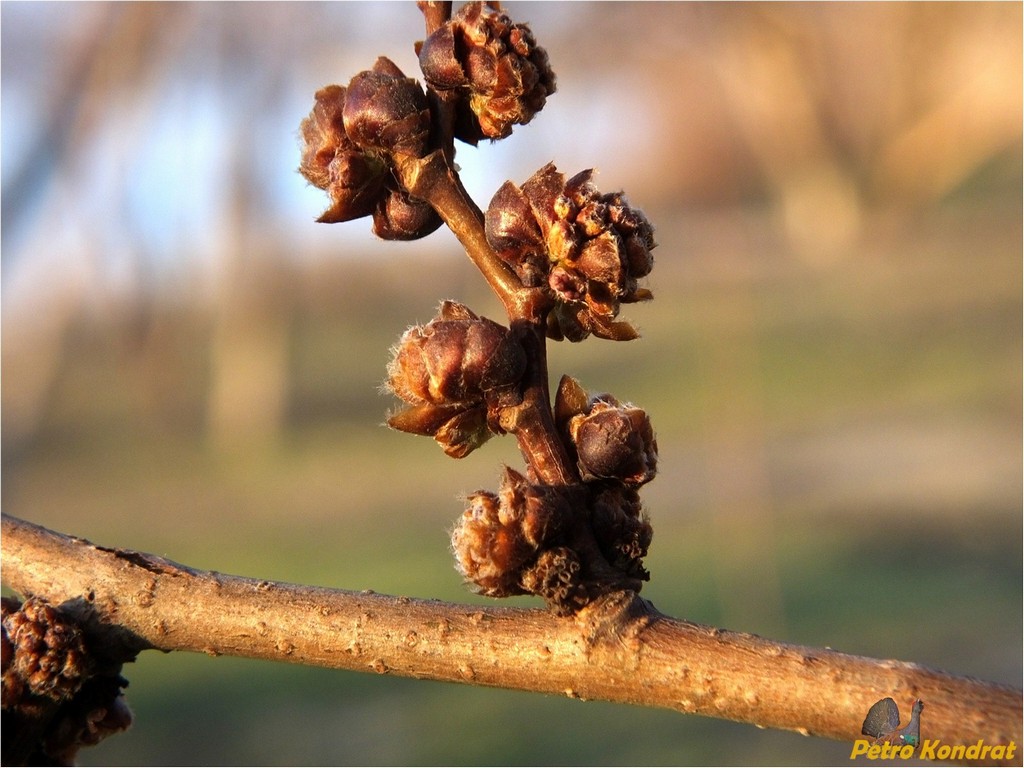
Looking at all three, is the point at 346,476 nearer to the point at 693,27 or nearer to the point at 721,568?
the point at 721,568

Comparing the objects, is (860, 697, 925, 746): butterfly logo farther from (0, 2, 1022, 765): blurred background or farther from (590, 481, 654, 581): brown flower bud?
(0, 2, 1022, 765): blurred background

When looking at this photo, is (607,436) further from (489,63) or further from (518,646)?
(489,63)

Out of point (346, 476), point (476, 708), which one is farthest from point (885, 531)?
point (346, 476)

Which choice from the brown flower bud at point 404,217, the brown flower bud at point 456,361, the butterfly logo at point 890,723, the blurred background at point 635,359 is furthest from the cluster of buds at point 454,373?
the blurred background at point 635,359

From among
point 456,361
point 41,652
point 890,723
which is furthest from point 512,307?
point 41,652

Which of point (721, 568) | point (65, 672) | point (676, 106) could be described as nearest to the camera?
point (65, 672)

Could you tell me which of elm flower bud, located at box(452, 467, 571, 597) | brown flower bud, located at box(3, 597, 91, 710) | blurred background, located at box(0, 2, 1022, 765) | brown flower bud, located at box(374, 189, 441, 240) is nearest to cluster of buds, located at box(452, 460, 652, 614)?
elm flower bud, located at box(452, 467, 571, 597)
